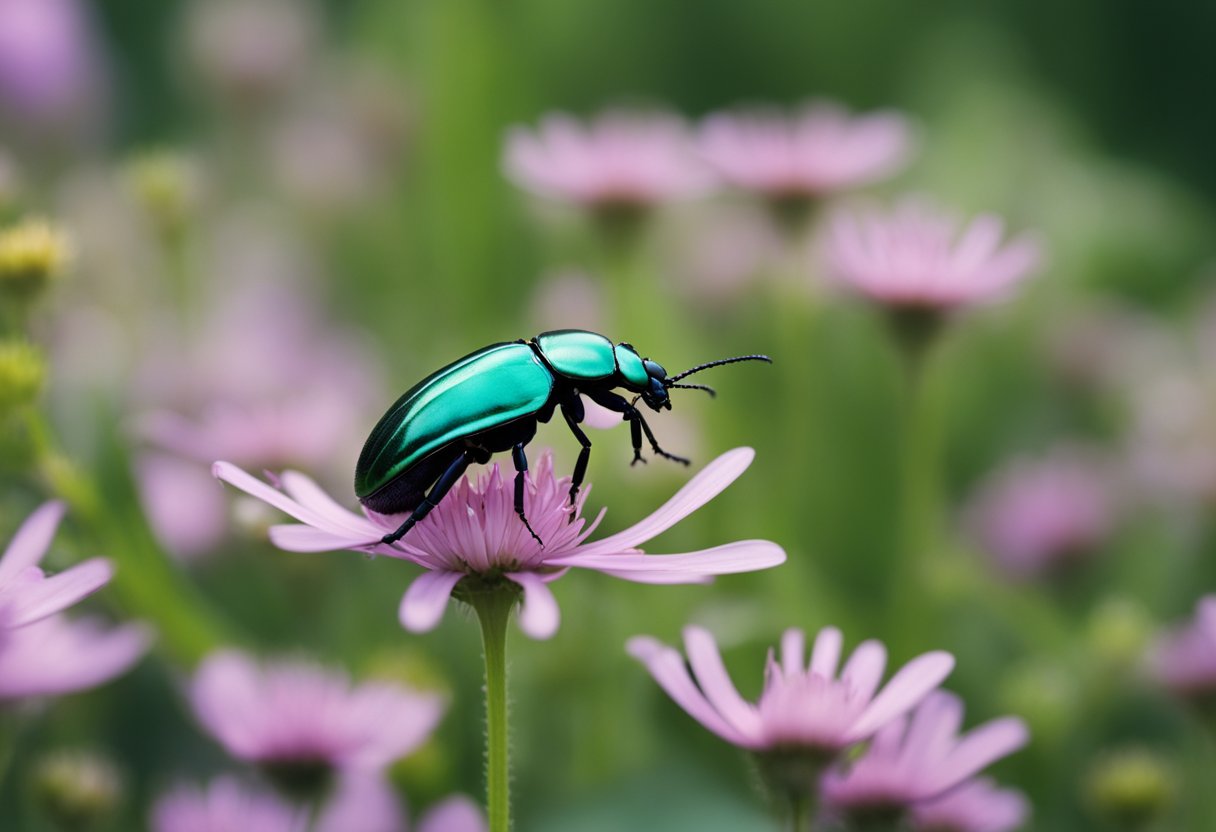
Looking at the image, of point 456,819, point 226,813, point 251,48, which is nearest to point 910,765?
point 456,819

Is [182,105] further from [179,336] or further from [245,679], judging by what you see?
[245,679]

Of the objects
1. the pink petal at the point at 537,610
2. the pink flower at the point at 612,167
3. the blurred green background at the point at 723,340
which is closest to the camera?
the pink petal at the point at 537,610

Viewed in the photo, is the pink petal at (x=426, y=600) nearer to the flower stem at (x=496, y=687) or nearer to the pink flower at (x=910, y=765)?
the flower stem at (x=496, y=687)

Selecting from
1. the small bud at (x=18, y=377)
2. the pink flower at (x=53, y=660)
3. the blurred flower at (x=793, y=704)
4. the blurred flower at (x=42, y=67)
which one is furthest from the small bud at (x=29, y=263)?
the blurred flower at (x=42, y=67)

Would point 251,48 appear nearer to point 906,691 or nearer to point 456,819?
point 456,819

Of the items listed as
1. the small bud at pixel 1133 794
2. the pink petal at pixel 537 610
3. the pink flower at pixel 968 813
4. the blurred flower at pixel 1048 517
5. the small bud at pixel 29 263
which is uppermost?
the blurred flower at pixel 1048 517

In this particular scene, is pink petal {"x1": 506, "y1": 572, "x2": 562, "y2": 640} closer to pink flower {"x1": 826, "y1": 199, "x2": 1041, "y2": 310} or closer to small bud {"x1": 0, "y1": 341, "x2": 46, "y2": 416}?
small bud {"x1": 0, "y1": 341, "x2": 46, "y2": 416}
